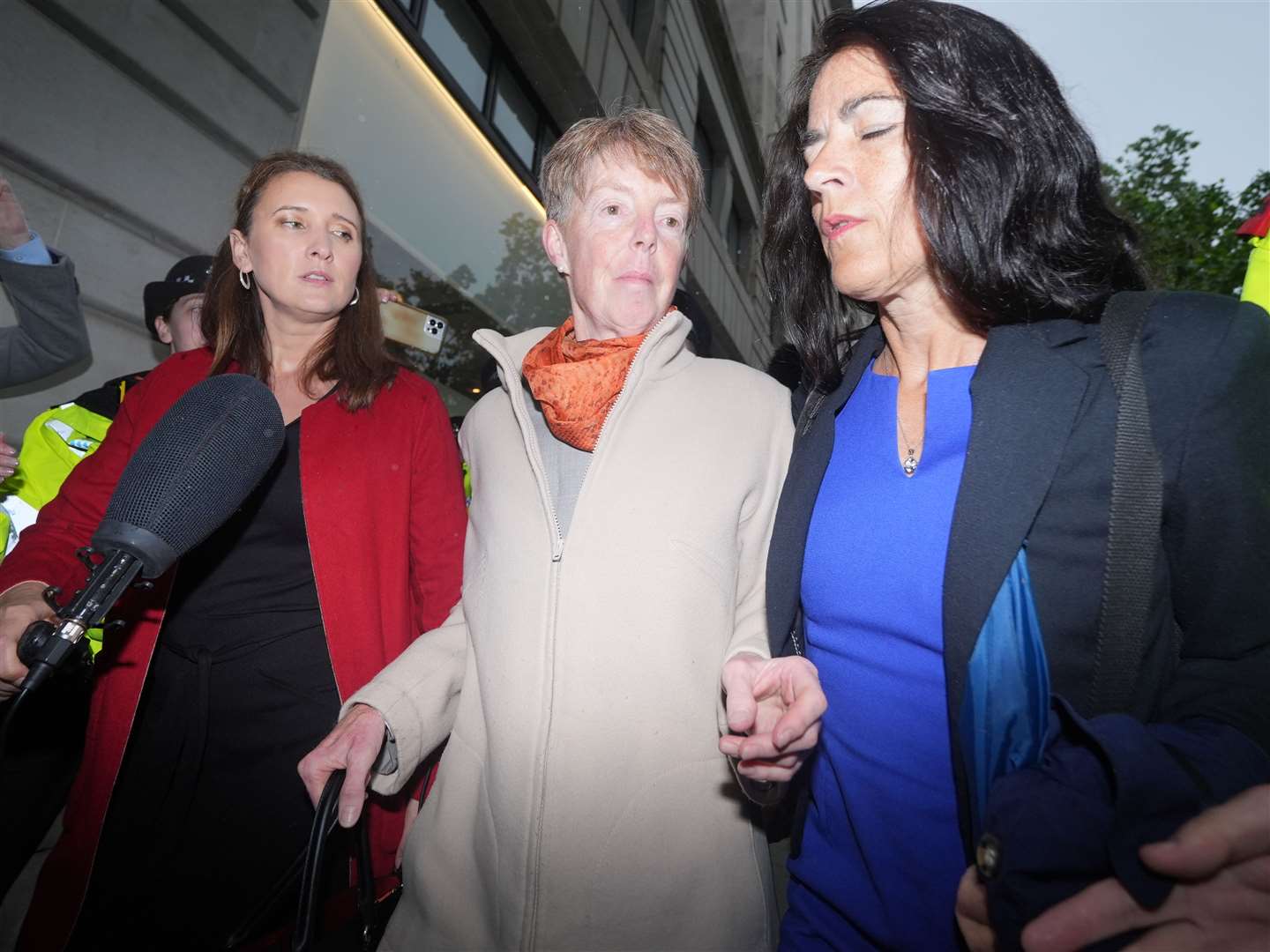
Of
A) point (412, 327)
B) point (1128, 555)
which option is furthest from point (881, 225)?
point (412, 327)

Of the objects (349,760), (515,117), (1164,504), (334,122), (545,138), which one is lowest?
(349,760)

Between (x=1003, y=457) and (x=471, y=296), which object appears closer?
(x=1003, y=457)

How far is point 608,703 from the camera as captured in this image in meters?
1.39

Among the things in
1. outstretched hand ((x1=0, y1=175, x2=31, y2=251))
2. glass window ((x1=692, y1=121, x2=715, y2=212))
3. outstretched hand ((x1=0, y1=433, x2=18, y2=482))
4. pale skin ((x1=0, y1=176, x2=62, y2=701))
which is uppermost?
glass window ((x1=692, y1=121, x2=715, y2=212))

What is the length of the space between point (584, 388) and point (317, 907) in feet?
3.89

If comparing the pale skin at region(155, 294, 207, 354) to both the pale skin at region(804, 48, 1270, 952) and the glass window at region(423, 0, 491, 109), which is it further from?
the glass window at region(423, 0, 491, 109)

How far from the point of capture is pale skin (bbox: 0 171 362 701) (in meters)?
2.12

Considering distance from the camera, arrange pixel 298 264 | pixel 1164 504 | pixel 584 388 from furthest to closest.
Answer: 1. pixel 298 264
2. pixel 584 388
3. pixel 1164 504

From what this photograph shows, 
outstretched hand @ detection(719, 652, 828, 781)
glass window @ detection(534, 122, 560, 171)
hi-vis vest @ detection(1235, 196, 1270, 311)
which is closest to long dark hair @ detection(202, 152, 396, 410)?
outstretched hand @ detection(719, 652, 828, 781)

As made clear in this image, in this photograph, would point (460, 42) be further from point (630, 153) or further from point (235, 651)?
point (235, 651)

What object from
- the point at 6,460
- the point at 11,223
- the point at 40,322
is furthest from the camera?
the point at 40,322

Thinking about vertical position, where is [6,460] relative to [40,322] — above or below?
below

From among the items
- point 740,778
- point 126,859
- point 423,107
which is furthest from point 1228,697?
point 423,107

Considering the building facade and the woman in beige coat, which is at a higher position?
the building facade
